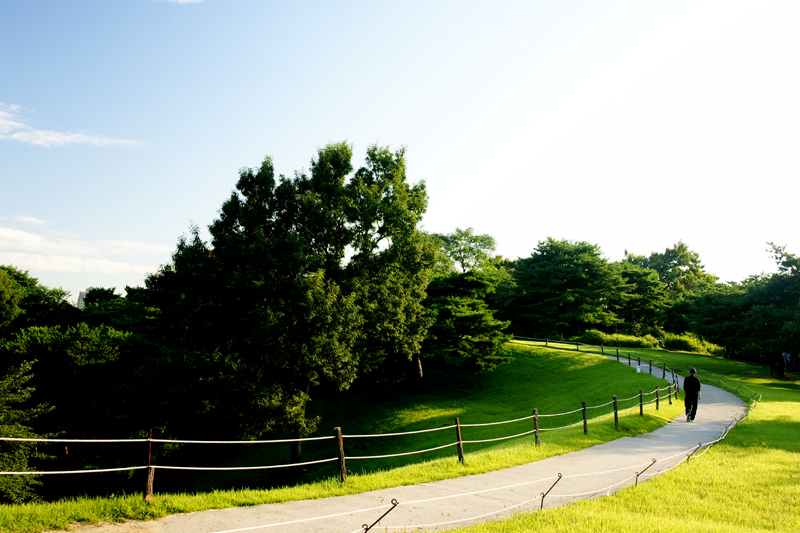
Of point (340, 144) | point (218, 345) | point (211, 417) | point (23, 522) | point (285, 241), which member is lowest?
point (211, 417)

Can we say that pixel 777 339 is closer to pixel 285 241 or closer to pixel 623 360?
pixel 623 360

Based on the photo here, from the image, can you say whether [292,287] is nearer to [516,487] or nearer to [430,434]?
[430,434]

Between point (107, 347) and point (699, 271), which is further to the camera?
point (699, 271)

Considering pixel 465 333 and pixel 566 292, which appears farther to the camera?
pixel 566 292

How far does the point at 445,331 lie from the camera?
Result: 3594cm

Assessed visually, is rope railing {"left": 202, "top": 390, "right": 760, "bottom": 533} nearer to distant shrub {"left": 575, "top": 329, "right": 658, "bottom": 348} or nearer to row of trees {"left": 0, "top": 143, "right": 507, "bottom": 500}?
row of trees {"left": 0, "top": 143, "right": 507, "bottom": 500}

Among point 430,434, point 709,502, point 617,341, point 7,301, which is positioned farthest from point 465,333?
point 7,301

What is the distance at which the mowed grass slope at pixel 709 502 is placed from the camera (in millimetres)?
6809

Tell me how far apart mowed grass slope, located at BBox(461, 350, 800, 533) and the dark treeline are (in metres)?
15.6

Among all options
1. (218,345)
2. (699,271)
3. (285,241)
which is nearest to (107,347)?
(218,345)

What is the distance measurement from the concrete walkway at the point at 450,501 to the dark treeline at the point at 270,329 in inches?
531

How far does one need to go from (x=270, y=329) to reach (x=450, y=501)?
1582cm

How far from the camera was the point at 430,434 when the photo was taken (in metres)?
28.3

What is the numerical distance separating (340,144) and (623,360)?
96.5ft
